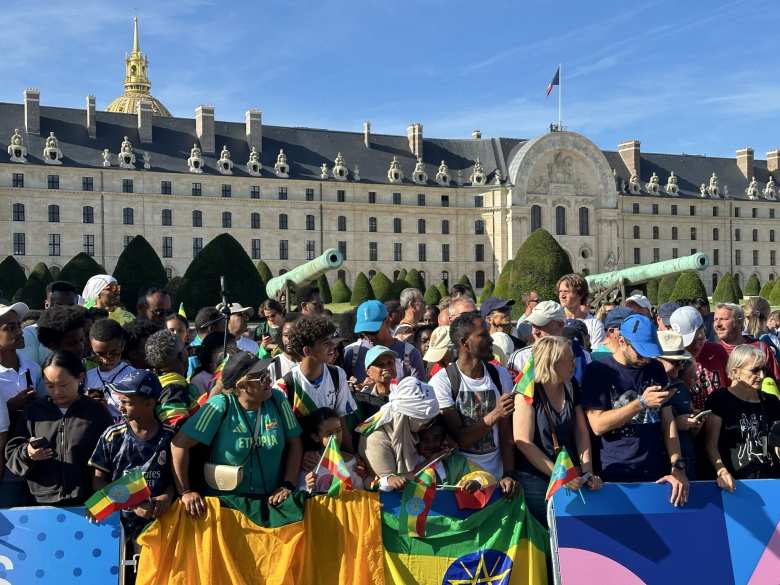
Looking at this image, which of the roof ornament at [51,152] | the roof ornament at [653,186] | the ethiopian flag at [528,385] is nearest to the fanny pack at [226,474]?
the ethiopian flag at [528,385]

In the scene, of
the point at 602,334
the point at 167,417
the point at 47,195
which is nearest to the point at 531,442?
the point at 167,417

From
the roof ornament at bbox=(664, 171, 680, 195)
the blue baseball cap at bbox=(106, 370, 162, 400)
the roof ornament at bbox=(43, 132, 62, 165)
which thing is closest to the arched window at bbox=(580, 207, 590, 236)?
the roof ornament at bbox=(664, 171, 680, 195)

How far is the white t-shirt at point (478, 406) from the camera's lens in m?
5.25

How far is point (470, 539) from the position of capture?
5133 mm

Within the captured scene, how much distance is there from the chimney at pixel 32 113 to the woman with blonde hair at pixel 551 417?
57.6m

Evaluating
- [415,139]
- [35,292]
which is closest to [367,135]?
[415,139]

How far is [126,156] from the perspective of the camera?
57.8 m

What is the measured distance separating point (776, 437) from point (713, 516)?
635 millimetres

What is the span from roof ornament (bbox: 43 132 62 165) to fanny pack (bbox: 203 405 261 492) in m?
55.8

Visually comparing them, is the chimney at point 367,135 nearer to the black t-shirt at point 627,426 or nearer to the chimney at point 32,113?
the chimney at point 32,113

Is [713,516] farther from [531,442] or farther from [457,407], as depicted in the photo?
[457,407]

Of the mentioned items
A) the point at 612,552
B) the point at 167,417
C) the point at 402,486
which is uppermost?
the point at 167,417

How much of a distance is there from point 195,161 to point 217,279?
122ft

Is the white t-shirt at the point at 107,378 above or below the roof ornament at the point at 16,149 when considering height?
below
